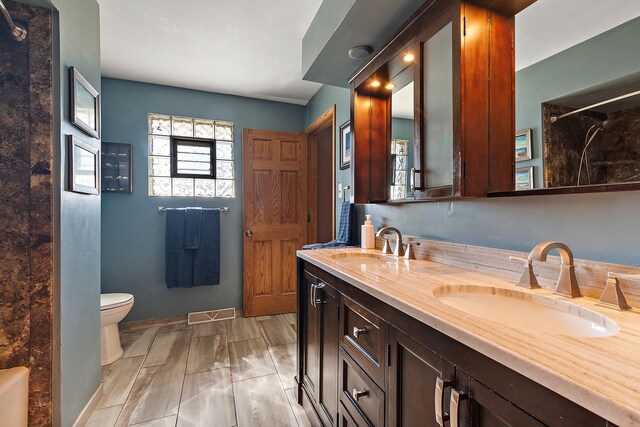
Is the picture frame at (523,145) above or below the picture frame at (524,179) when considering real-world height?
above

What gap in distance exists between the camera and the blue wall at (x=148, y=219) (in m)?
2.81

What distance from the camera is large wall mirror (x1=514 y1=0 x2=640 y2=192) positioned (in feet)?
2.50

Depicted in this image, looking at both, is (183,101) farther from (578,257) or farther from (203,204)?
(578,257)

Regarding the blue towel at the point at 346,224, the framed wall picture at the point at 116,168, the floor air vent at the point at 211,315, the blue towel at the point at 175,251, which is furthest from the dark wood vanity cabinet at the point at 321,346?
the framed wall picture at the point at 116,168

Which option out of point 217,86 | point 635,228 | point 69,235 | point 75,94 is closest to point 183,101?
point 217,86

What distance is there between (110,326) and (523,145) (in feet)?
9.54

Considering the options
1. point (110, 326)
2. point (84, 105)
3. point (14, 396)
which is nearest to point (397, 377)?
point (14, 396)

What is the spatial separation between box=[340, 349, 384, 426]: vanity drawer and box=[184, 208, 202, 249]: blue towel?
2.21m

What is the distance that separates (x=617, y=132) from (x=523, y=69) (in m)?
0.38

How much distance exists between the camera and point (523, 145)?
3.32ft

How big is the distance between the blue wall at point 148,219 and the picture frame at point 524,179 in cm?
272

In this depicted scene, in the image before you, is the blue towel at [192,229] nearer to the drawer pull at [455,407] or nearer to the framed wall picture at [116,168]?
the framed wall picture at [116,168]

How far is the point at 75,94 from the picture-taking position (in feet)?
4.77

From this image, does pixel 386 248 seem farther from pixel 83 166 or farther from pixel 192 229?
pixel 192 229
